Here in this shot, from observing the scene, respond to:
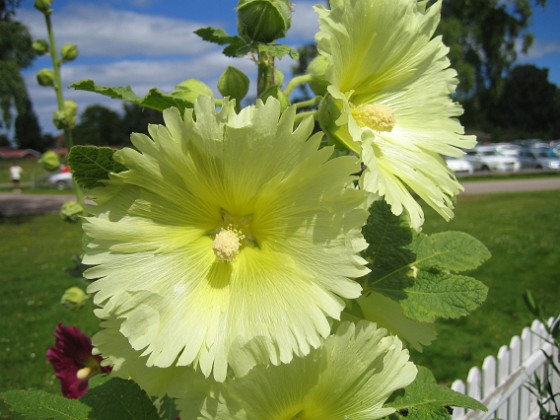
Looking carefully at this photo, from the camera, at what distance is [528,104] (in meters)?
54.3

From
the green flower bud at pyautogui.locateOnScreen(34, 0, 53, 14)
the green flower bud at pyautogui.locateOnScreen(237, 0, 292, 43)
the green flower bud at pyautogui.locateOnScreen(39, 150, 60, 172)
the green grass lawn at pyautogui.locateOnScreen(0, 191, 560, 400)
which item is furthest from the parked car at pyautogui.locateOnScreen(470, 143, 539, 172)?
the green flower bud at pyautogui.locateOnScreen(237, 0, 292, 43)

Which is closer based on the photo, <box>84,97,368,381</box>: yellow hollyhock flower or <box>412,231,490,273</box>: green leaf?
<box>84,97,368,381</box>: yellow hollyhock flower

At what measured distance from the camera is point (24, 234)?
42.7 feet

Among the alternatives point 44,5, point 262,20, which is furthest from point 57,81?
point 262,20

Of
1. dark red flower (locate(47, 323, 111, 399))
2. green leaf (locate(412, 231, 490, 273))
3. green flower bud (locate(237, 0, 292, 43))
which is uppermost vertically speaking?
green flower bud (locate(237, 0, 292, 43))

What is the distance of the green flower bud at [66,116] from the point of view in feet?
6.81

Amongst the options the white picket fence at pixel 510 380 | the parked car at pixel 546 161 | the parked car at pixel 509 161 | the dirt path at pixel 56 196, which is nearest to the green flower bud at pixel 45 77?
the white picket fence at pixel 510 380

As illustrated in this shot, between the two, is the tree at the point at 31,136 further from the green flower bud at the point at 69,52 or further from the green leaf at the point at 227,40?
the green leaf at the point at 227,40

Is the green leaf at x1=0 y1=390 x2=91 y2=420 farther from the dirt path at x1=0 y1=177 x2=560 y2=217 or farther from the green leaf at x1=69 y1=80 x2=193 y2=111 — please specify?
the dirt path at x1=0 y1=177 x2=560 y2=217

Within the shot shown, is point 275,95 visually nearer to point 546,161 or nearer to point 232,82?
point 232,82

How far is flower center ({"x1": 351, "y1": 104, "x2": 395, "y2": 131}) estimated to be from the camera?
0.93 metres

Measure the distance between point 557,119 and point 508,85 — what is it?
596cm

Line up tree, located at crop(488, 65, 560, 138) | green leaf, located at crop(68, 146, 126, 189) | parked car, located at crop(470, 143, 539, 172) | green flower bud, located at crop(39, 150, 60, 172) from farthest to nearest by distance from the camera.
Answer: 1. tree, located at crop(488, 65, 560, 138)
2. parked car, located at crop(470, 143, 539, 172)
3. green flower bud, located at crop(39, 150, 60, 172)
4. green leaf, located at crop(68, 146, 126, 189)

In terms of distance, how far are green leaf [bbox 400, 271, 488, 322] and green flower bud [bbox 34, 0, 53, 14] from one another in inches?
75.9
